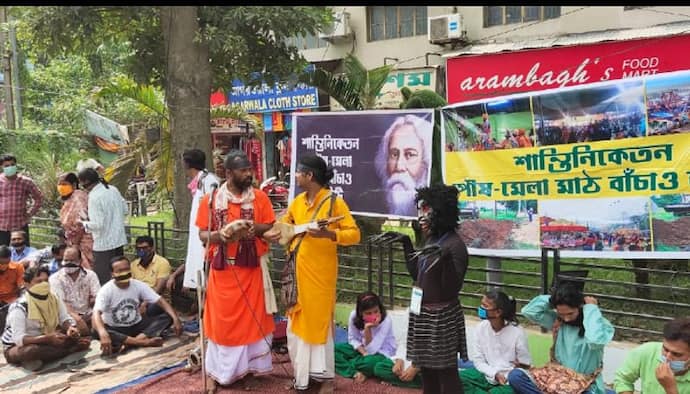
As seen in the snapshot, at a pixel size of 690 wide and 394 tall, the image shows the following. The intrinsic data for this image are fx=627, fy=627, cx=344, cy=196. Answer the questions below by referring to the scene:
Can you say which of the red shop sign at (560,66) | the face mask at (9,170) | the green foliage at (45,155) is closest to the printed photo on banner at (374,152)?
the face mask at (9,170)

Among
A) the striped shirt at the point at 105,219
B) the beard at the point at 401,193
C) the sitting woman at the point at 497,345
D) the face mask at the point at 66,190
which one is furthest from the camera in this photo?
the face mask at the point at 66,190

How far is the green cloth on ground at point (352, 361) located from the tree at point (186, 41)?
11.4 ft

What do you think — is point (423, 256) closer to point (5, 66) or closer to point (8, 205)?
point (8, 205)

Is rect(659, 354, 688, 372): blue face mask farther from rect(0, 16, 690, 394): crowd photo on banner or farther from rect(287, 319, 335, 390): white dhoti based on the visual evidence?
rect(287, 319, 335, 390): white dhoti

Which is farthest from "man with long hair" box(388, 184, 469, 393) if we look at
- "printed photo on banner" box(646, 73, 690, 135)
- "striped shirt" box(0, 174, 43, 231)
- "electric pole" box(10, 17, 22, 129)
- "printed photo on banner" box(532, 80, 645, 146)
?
"electric pole" box(10, 17, 22, 129)

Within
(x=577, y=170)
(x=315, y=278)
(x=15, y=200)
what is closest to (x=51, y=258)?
(x=15, y=200)

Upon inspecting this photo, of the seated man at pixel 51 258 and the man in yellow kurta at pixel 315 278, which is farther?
the seated man at pixel 51 258

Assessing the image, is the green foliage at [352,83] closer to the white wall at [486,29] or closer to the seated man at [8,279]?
the seated man at [8,279]

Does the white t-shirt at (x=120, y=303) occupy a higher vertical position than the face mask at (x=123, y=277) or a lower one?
lower

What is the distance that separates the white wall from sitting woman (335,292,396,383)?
8490mm

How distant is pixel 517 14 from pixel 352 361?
9.44 meters

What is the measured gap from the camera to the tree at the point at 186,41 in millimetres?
7020

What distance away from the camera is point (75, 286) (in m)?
6.00

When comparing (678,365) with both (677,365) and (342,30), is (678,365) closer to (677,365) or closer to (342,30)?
(677,365)
